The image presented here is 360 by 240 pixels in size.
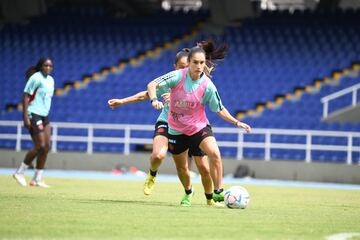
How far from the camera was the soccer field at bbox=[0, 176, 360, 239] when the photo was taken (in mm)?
9422

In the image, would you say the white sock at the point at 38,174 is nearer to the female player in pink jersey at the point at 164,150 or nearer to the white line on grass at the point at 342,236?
the female player in pink jersey at the point at 164,150

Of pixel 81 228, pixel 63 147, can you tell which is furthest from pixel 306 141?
pixel 81 228

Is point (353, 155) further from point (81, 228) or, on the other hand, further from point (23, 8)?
point (81, 228)

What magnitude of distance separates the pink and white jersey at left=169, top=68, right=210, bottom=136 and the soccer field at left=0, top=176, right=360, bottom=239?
120 cm

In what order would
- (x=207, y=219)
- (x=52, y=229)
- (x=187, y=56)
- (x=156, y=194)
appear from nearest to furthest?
(x=52, y=229) → (x=207, y=219) → (x=187, y=56) → (x=156, y=194)

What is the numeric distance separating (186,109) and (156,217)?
2.45 meters

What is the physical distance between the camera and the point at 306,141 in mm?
28625

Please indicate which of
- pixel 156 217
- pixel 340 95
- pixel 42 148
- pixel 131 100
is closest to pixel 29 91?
pixel 42 148

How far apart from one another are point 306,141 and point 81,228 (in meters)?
19.6

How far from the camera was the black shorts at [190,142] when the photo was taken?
13.4m

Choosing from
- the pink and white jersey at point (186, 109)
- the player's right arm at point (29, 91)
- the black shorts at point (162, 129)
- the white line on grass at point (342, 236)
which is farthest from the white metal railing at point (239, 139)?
the white line on grass at point (342, 236)

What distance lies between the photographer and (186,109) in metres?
13.3

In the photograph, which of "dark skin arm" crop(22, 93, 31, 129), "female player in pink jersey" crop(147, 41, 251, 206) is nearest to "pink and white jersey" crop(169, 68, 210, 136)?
"female player in pink jersey" crop(147, 41, 251, 206)

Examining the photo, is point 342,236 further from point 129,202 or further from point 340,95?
point 340,95
